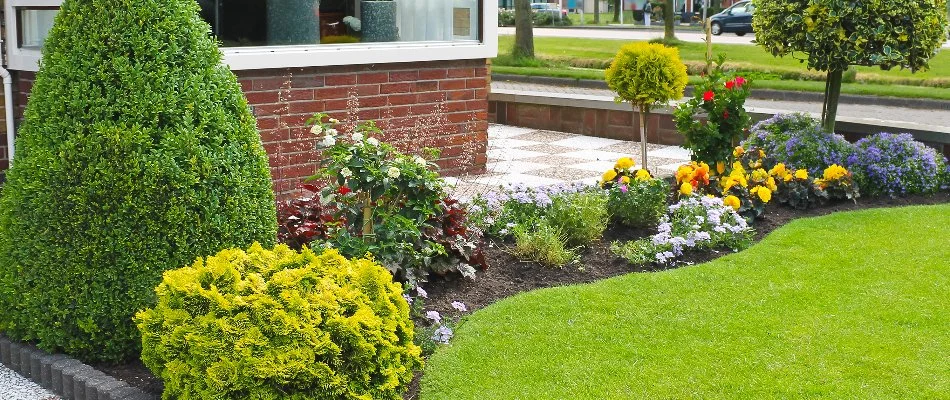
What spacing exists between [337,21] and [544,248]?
10.6 feet

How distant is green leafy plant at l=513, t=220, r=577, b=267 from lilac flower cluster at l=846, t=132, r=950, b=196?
3057 millimetres

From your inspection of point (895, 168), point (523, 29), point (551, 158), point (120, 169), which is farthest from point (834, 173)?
point (523, 29)

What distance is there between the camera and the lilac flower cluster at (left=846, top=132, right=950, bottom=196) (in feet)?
27.7

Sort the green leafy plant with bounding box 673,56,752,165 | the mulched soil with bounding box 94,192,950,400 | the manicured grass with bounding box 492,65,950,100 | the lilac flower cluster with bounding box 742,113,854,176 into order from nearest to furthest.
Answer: the mulched soil with bounding box 94,192,950,400, the green leafy plant with bounding box 673,56,752,165, the lilac flower cluster with bounding box 742,113,854,176, the manicured grass with bounding box 492,65,950,100

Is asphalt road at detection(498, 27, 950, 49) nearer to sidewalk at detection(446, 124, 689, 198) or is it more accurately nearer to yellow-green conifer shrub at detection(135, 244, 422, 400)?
sidewalk at detection(446, 124, 689, 198)

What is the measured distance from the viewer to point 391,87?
9109 millimetres

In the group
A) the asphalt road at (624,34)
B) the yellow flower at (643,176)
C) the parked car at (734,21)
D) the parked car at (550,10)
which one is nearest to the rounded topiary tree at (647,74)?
the yellow flower at (643,176)

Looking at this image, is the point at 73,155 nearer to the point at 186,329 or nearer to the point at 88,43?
the point at 88,43

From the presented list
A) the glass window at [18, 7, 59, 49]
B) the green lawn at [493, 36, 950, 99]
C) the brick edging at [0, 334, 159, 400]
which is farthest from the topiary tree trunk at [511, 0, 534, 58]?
the brick edging at [0, 334, 159, 400]

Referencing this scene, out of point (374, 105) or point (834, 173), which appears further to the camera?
point (374, 105)

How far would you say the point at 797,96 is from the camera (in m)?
18.3

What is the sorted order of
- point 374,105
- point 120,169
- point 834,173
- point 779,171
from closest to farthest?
point 120,169 < point 779,171 < point 834,173 < point 374,105

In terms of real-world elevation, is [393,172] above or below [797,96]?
below

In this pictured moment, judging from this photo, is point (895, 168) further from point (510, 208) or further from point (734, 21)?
point (734, 21)
